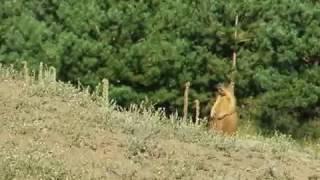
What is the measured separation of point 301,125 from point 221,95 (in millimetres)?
8708

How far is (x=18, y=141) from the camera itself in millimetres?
7277

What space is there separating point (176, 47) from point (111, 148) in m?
13.3

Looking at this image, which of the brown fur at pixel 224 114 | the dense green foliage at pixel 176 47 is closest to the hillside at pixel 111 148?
the brown fur at pixel 224 114

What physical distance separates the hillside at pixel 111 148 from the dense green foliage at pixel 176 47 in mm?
Answer: 11563

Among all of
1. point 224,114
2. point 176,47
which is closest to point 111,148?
point 224,114

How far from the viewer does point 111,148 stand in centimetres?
751

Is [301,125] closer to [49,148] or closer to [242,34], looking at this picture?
[242,34]

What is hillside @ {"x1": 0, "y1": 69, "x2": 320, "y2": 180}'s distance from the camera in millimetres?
6840

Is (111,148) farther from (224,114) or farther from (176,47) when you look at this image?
(176,47)

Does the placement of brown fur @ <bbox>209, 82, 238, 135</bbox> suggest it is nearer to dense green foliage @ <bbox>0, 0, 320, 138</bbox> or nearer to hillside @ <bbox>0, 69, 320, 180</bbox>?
hillside @ <bbox>0, 69, 320, 180</bbox>

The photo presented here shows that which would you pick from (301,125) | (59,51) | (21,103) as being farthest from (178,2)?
(21,103)

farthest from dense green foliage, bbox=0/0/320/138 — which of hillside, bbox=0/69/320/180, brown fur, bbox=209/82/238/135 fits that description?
hillside, bbox=0/69/320/180

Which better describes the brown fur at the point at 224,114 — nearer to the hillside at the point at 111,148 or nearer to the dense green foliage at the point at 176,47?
the hillside at the point at 111,148

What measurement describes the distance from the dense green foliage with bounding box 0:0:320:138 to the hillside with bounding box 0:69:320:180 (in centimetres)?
1156
